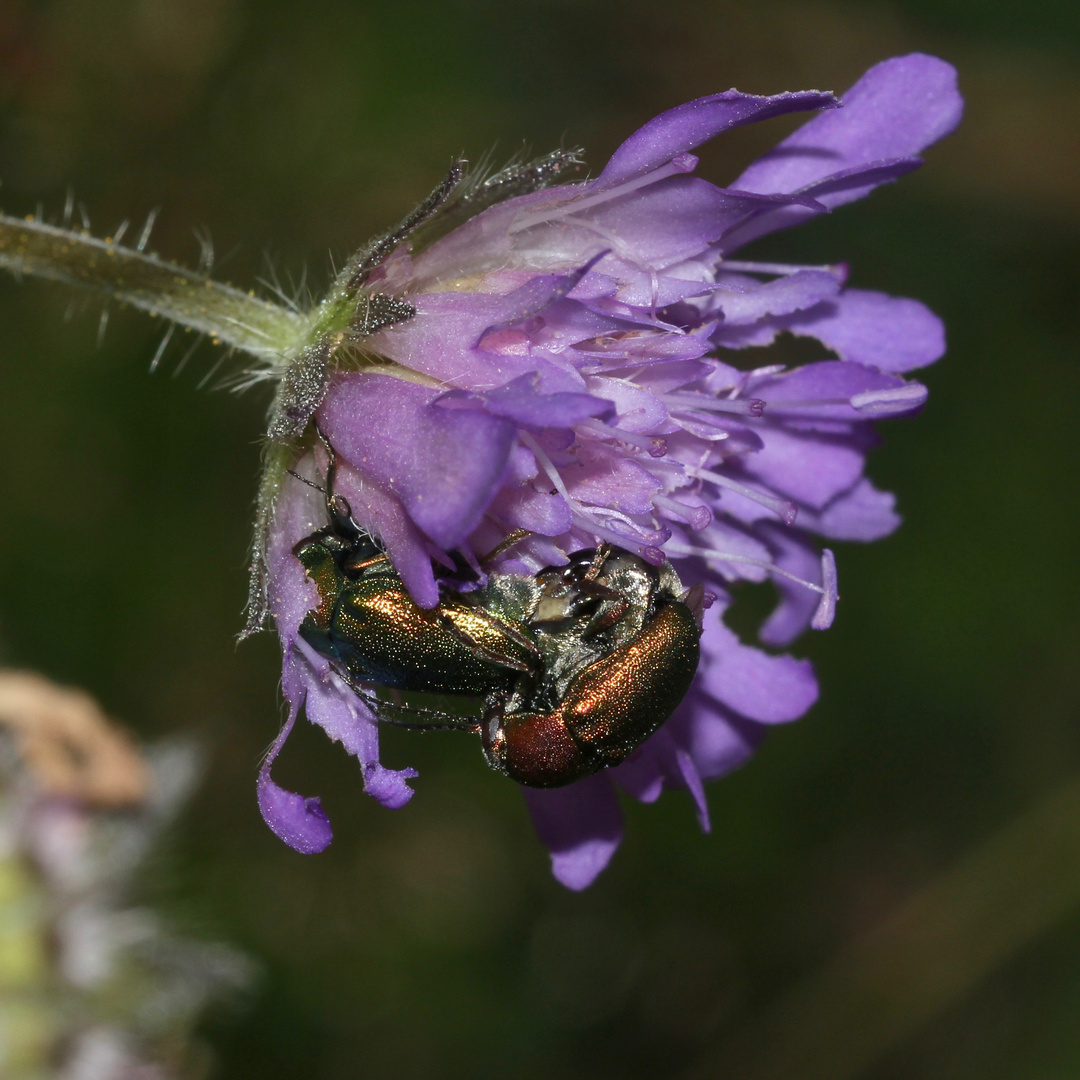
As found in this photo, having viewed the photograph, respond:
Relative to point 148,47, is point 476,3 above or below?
above

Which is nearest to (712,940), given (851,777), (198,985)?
(851,777)

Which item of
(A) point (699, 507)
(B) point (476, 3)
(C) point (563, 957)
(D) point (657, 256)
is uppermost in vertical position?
(D) point (657, 256)

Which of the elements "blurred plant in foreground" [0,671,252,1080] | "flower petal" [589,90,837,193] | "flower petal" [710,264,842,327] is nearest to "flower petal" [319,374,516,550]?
"flower petal" [589,90,837,193]

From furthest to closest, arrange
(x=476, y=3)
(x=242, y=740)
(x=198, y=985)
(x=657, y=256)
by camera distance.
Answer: (x=476, y=3) < (x=242, y=740) < (x=198, y=985) < (x=657, y=256)

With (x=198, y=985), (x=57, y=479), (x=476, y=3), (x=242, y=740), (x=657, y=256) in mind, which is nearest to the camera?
(x=657, y=256)

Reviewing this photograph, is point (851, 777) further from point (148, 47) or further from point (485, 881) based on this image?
point (148, 47)

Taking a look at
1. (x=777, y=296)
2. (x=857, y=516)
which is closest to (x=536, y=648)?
(x=777, y=296)

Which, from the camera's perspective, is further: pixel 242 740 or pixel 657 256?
pixel 242 740
